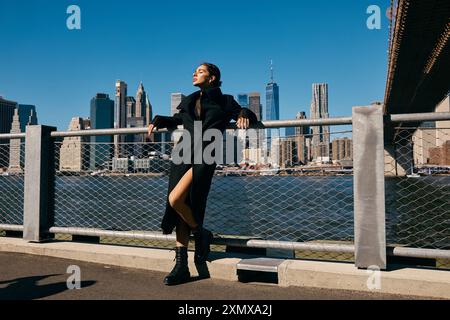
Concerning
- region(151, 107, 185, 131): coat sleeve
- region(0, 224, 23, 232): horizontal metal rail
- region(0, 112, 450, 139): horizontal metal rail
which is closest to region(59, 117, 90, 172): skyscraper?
region(0, 112, 450, 139): horizontal metal rail

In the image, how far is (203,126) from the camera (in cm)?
325

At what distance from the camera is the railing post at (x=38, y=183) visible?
4.23 meters

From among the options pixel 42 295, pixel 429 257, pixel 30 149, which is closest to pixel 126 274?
pixel 42 295

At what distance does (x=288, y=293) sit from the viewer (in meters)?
2.83

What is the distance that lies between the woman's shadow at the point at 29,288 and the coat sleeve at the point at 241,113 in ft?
6.25

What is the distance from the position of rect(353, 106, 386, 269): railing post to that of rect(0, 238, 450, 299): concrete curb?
0.15m

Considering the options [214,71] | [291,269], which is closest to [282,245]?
[291,269]

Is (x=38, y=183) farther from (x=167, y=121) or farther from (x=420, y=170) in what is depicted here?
(x=420, y=170)

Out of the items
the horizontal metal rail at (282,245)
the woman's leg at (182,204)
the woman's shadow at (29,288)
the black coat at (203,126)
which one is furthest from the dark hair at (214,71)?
the woman's shadow at (29,288)

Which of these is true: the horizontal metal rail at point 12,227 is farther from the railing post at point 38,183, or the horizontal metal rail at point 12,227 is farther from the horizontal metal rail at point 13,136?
the horizontal metal rail at point 13,136

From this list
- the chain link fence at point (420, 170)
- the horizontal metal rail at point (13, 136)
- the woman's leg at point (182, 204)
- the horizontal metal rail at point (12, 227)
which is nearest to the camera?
the woman's leg at point (182, 204)

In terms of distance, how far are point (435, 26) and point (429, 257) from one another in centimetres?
3338
